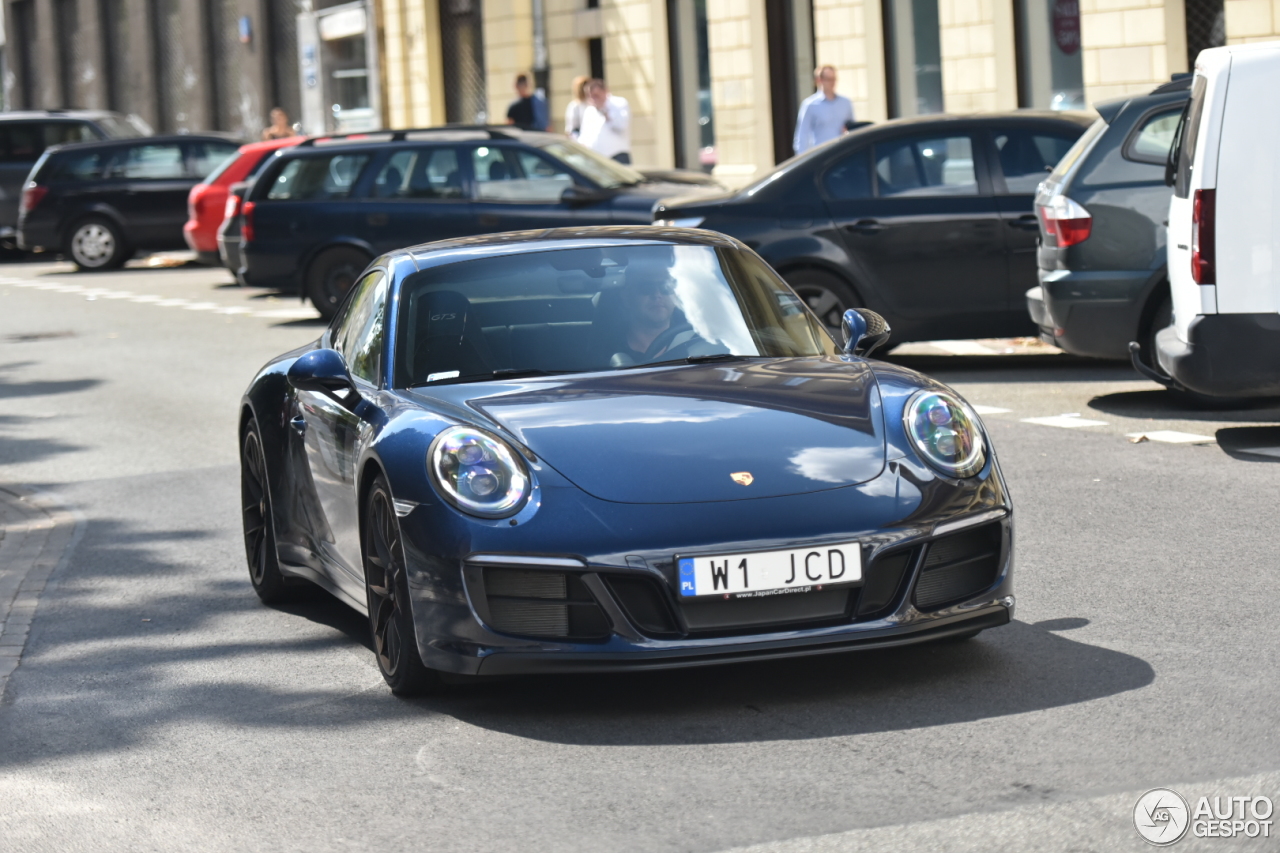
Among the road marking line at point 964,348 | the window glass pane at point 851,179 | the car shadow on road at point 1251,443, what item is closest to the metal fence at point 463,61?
the road marking line at point 964,348

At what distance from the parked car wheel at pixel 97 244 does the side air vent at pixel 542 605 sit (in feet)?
79.2

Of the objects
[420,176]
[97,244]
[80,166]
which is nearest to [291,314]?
[420,176]

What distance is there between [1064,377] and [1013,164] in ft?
4.48

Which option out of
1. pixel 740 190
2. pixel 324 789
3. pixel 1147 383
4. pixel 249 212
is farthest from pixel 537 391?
pixel 249 212

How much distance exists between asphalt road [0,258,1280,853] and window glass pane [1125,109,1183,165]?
2.75 m

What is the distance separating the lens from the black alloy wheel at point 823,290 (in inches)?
504

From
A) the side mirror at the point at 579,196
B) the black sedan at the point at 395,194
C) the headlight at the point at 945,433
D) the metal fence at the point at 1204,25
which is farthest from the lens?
the metal fence at the point at 1204,25

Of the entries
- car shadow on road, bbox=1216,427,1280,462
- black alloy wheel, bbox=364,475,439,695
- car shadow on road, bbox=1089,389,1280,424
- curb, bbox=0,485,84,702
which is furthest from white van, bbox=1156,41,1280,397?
curb, bbox=0,485,84,702

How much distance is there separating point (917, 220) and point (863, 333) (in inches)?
247

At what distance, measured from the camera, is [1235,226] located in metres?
8.77

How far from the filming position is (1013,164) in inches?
500

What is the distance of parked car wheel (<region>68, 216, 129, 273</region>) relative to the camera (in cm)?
2806

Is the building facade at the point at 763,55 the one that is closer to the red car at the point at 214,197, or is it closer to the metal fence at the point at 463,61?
the metal fence at the point at 463,61

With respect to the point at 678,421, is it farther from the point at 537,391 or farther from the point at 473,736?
the point at 473,736
